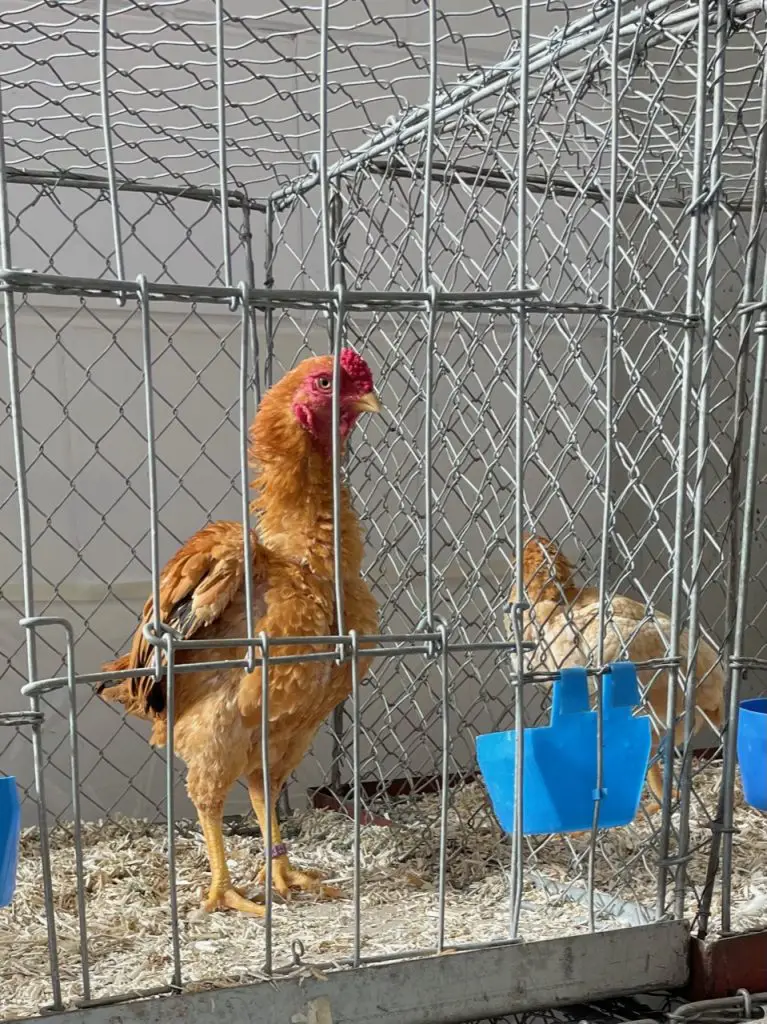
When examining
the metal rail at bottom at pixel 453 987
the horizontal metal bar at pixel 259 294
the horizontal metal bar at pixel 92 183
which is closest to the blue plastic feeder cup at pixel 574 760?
the metal rail at bottom at pixel 453 987

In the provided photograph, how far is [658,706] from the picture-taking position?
152 cm

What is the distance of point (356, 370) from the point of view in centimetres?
119

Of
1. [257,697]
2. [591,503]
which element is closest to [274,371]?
[591,503]

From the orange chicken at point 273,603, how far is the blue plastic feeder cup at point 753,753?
43 cm

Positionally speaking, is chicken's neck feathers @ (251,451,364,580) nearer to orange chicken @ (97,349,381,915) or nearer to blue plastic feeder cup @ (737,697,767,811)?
orange chicken @ (97,349,381,915)

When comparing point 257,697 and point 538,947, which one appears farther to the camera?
point 257,697

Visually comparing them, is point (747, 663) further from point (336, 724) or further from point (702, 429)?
point (336, 724)

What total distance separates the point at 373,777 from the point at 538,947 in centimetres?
100

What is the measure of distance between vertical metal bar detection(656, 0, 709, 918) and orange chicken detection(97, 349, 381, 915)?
0.35 m

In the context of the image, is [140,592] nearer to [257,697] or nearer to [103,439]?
[103,439]

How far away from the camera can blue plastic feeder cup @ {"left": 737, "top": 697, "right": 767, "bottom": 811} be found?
3.36ft

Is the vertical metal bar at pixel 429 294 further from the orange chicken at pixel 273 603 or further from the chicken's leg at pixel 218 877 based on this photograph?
the chicken's leg at pixel 218 877

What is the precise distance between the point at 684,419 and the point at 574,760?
0.36 meters

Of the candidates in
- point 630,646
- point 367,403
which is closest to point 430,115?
point 367,403
